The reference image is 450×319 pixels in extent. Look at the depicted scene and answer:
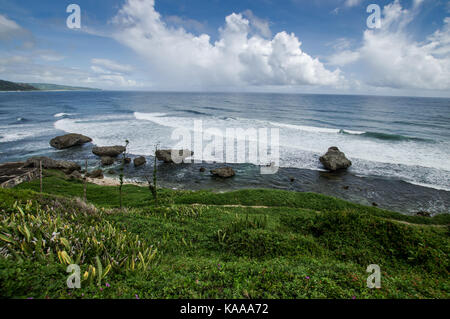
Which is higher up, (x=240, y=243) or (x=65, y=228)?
(x=65, y=228)

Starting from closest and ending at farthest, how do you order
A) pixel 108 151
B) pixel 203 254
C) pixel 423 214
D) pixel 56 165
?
pixel 203 254 → pixel 423 214 → pixel 56 165 → pixel 108 151

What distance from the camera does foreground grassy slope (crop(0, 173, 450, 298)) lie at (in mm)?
4441

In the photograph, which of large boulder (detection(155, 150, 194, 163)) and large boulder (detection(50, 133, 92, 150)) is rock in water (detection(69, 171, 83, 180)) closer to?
large boulder (detection(155, 150, 194, 163))

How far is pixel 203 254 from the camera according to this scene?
7203mm

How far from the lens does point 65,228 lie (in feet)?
21.9

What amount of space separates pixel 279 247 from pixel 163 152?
890 inches

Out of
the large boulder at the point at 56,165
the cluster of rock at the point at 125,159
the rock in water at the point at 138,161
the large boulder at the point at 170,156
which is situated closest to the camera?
the large boulder at the point at 56,165

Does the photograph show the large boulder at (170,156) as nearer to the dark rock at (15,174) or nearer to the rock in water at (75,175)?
the rock in water at (75,175)

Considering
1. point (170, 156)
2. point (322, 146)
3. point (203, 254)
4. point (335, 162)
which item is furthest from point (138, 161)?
point (322, 146)

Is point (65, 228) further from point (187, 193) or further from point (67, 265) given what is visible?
point (187, 193)

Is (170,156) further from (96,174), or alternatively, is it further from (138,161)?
(96,174)

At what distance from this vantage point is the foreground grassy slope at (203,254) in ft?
14.6

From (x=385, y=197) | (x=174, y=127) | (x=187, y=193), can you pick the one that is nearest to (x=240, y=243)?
(x=187, y=193)

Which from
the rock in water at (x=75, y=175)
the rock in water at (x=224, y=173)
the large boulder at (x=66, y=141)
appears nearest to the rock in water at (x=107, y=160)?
the rock in water at (x=75, y=175)
